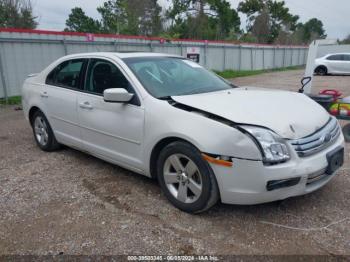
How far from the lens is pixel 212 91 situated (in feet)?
12.4

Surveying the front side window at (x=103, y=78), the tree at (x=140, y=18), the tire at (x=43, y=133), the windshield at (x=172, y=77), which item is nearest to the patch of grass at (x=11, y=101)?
the tire at (x=43, y=133)

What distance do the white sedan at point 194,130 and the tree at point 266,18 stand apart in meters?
43.7

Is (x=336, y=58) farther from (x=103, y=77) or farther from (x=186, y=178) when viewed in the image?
(x=186, y=178)

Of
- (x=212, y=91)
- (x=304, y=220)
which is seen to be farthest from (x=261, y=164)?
(x=212, y=91)

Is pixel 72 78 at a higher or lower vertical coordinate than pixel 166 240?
higher

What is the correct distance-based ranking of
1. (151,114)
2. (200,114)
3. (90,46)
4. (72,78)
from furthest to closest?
(90,46)
(72,78)
(151,114)
(200,114)

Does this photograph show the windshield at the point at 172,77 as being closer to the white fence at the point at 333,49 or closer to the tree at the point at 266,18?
the white fence at the point at 333,49

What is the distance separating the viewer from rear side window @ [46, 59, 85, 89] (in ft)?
14.1

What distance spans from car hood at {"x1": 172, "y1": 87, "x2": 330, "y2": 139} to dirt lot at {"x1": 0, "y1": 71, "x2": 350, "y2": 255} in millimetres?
825

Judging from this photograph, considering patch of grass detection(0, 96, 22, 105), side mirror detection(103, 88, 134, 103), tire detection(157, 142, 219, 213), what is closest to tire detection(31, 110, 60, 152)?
side mirror detection(103, 88, 134, 103)

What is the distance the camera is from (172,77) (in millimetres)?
3828

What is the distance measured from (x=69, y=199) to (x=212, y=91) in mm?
1978

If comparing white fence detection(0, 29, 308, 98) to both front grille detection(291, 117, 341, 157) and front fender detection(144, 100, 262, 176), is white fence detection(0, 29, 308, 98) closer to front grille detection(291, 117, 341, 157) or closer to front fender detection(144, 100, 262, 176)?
front fender detection(144, 100, 262, 176)

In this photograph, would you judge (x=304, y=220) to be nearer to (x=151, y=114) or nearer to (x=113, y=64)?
(x=151, y=114)
